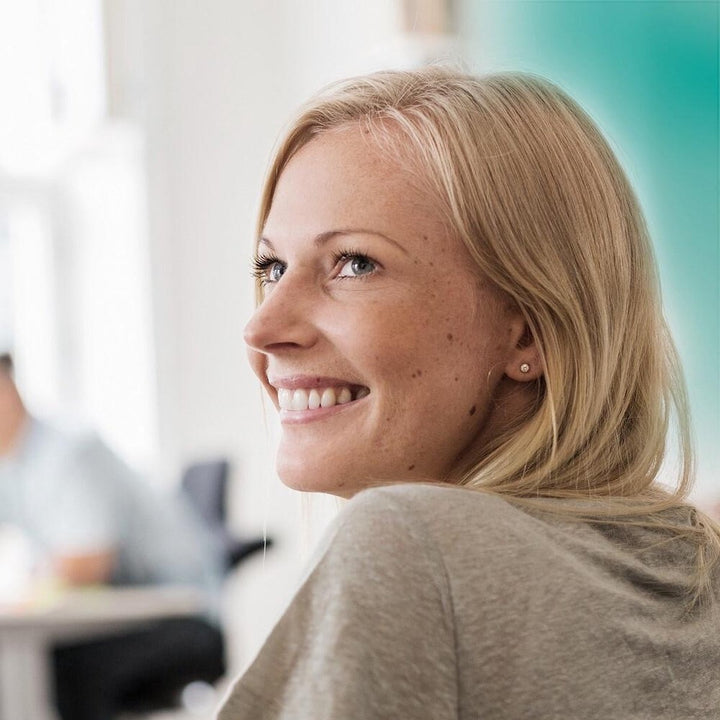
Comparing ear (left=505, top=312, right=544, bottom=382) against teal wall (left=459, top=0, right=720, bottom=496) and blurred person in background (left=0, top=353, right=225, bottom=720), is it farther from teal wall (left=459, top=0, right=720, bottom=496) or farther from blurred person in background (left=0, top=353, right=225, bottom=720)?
blurred person in background (left=0, top=353, right=225, bottom=720)

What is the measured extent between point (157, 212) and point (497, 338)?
15.4 feet

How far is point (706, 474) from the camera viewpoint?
10.7ft

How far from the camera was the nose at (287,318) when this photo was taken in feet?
3.50

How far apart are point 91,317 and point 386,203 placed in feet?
16.2

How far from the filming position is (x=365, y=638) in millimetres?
711

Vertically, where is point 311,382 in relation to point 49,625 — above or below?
above

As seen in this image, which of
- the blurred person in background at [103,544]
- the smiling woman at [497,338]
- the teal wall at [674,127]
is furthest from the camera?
the blurred person in background at [103,544]

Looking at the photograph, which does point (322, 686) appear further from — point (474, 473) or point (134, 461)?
point (134, 461)

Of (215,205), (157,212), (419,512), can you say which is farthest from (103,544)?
(419,512)

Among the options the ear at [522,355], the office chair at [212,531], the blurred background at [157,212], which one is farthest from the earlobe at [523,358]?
the blurred background at [157,212]

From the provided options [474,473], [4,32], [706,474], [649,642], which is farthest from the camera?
[4,32]

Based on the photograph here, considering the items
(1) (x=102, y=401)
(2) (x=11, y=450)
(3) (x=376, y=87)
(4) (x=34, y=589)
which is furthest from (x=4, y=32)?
(3) (x=376, y=87)

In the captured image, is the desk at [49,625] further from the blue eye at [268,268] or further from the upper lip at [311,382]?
the upper lip at [311,382]

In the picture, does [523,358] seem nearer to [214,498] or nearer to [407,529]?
[407,529]
